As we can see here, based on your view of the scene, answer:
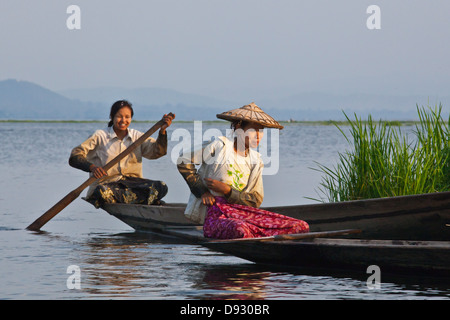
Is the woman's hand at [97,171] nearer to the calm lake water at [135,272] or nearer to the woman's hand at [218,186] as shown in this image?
the calm lake water at [135,272]

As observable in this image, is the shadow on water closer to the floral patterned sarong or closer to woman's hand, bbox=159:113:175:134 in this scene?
the floral patterned sarong

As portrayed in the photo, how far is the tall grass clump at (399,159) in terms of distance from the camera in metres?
8.62

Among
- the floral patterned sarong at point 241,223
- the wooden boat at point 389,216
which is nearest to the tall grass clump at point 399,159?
the wooden boat at point 389,216

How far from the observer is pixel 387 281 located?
21.6ft

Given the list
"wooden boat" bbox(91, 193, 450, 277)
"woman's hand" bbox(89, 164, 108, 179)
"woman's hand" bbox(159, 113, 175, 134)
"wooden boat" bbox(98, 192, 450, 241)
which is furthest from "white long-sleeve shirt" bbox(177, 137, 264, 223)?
"woman's hand" bbox(89, 164, 108, 179)

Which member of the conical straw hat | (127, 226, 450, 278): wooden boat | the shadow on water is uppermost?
the conical straw hat

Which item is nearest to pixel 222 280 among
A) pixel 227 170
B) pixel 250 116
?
pixel 227 170

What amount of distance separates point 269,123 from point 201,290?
52.6 inches

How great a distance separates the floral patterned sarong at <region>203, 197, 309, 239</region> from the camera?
6.61 metres

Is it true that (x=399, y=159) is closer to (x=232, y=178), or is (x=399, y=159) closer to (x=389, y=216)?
(x=389, y=216)

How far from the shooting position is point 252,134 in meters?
6.56

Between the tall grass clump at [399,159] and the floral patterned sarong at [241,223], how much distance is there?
5.85ft

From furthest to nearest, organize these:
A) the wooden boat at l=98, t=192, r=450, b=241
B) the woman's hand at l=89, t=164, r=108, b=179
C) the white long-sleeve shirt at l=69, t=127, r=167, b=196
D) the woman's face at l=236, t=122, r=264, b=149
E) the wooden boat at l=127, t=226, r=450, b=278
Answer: the white long-sleeve shirt at l=69, t=127, r=167, b=196 → the woman's hand at l=89, t=164, r=108, b=179 → the wooden boat at l=98, t=192, r=450, b=241 → the woman's face at l=236, t=122, r=264, b=149 → the wooden boat at l=127, t=226, r=450, b=278
